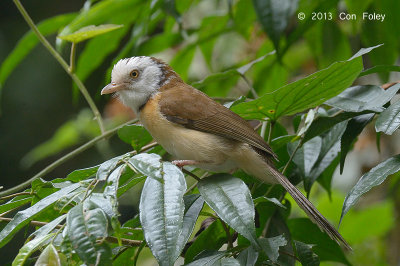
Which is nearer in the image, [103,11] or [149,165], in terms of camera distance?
[149,165]

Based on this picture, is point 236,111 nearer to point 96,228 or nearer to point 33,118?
point 96,228

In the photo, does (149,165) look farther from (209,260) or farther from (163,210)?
(209,260)

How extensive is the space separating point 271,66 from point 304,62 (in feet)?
6.33

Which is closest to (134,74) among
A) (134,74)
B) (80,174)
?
(134,74)

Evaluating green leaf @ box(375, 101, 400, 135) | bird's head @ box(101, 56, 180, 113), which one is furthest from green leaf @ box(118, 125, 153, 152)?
green leaf @ box(375, 101, 400, 135)

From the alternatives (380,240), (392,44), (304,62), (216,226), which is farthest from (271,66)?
(380,240)

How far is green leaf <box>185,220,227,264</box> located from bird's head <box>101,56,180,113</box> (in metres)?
0.79

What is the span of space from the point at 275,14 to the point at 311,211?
0.90m

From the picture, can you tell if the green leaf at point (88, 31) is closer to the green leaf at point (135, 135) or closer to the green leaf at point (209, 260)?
the green leaf at point (135, 135)

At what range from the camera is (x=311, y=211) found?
2061 mm

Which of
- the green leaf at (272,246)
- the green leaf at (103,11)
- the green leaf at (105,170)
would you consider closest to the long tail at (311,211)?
the green leaf at (272,246)

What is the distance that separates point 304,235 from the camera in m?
2.43

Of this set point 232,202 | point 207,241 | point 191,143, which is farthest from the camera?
point 191,143

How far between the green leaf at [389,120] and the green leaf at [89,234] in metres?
0.97
